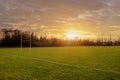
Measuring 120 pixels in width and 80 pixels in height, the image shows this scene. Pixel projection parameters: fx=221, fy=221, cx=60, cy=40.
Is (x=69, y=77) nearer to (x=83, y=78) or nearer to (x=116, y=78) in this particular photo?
(x=83, y=78)

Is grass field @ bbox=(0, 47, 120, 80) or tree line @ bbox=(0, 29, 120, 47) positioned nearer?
grass field @ bbox=(0, 47, 120, 80)

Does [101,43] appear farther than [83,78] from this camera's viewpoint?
Yes

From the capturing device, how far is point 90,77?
902 cm

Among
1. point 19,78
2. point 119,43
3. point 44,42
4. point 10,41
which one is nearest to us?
point 19,78

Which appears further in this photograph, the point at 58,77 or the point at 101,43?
the point at 101,43

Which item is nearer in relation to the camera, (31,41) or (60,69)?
(60,69)

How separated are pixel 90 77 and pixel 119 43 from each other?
7809 centimetres

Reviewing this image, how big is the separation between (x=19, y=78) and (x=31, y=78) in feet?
1.56

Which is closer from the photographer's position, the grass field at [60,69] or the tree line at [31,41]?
the grass field at [60,69]

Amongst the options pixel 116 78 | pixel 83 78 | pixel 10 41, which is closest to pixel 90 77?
pixel 83 78

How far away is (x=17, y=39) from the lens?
69.6 m

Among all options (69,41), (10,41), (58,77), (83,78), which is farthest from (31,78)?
(69,41)

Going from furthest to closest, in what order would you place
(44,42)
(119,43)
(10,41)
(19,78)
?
(119,43), (44,42), (10,41), (19,78)

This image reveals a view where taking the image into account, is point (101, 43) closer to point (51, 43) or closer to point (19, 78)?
point (51, 43)
